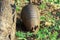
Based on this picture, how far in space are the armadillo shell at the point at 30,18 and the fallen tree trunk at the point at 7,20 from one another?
63 centimetres

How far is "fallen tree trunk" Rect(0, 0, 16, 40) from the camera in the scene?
6129 millimetres

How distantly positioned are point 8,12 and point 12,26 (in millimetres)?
375

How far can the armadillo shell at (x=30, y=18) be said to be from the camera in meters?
7.67

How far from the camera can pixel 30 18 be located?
773 centimetres

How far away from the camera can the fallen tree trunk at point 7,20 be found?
6.13 metres

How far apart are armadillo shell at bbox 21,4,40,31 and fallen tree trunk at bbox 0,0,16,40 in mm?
632

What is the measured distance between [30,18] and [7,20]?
1253 mm

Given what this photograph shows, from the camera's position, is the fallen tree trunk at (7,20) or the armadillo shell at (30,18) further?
the armadillo shell at (30,18)

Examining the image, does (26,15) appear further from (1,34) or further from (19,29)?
(1,34)

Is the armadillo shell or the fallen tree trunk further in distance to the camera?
the armadillo shell

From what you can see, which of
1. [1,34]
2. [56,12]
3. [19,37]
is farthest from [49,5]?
[1,34]

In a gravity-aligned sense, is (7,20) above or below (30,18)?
above

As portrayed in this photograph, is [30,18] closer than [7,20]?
No

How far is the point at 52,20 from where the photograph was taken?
8.31 meters
